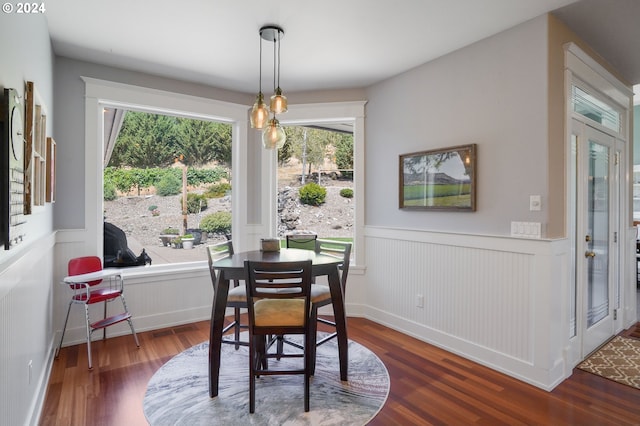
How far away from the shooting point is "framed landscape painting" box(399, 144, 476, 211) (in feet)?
9.92

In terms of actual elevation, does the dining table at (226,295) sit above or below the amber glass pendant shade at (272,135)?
below

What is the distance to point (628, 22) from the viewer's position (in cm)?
261

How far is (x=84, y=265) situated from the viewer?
3191 millimetres

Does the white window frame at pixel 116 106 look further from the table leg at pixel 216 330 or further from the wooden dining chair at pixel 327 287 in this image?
the table leg at pixel 216 330

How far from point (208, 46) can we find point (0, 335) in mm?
2564

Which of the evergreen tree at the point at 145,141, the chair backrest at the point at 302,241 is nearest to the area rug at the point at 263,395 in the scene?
the chair backrest at the point at 302,241

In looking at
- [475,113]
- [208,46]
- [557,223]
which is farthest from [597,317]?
[208,46]

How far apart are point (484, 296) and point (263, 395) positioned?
6.19 ft

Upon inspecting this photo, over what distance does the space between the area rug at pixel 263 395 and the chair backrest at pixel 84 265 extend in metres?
1.13

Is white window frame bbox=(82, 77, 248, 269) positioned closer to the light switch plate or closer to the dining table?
the dining table

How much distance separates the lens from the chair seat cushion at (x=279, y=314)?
7.54 feet

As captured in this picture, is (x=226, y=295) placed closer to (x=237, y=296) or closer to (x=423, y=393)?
(x=237, y=296)

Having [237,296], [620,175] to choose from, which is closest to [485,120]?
[620,175]

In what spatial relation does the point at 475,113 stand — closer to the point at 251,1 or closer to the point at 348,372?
the point at 251,1
